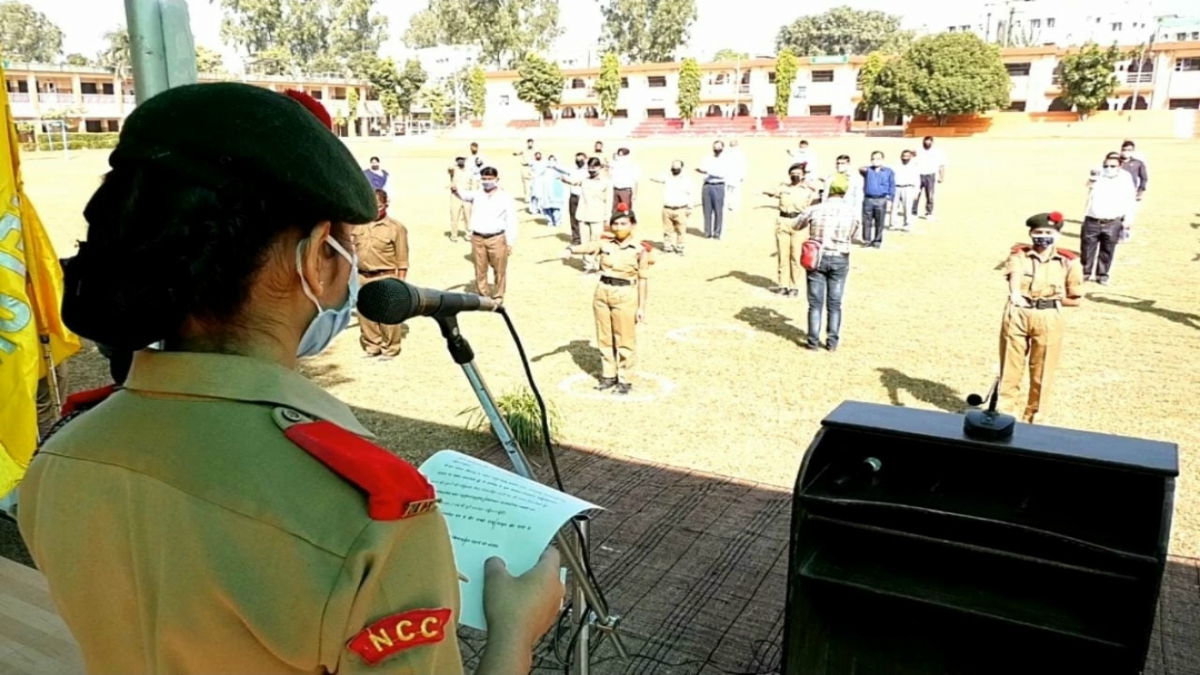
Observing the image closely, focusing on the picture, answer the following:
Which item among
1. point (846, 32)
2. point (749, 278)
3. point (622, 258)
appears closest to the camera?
point (622, 258)

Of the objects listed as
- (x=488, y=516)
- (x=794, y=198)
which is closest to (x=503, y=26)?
(x=794, y=198)

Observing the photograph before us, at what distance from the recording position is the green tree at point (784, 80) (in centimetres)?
5859

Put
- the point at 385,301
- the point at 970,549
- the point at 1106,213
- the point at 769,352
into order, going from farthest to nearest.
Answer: the point at 1106,213 < the point at 769,352 < the point at 970,549 < the point at 385,301

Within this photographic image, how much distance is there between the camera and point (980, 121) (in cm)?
4931

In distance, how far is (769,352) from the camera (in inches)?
361

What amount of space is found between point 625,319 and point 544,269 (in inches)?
276

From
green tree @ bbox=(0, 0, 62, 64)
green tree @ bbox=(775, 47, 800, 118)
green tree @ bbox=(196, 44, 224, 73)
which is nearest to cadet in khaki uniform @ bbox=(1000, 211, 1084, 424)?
green tree @ bbox=(775, 47, 800, 118)

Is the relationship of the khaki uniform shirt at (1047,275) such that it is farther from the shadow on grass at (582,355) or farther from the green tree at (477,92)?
the green tree at (477,92)

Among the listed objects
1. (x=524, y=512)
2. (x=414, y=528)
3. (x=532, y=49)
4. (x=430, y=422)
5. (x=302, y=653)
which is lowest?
(x=430, y=422)

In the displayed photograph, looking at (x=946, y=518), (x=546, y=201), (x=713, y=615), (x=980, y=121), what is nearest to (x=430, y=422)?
(x=713, y=615)

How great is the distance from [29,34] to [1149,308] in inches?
4460

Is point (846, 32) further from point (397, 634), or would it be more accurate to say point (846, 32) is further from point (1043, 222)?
point (397, 634)

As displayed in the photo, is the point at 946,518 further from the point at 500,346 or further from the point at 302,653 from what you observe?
the point at 500,346

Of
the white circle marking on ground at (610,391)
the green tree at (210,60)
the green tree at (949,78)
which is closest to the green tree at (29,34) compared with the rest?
the green tree at (210,60)
